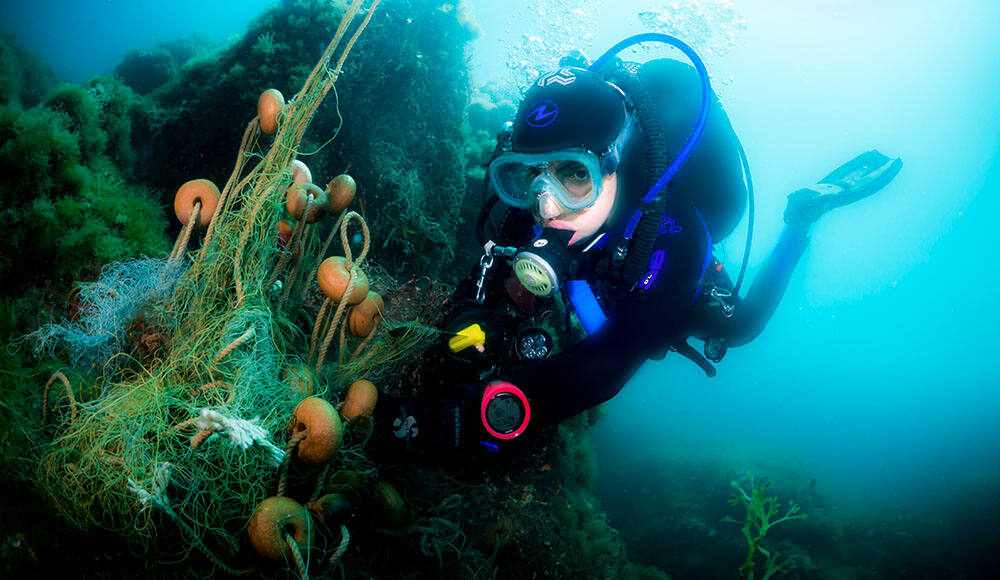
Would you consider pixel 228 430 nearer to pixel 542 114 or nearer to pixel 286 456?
pixel 286 456

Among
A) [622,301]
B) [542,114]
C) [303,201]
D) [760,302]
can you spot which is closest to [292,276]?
[303,201]

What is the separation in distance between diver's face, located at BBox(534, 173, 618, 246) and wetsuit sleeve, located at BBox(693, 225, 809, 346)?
1920mm

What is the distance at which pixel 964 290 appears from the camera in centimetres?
5503

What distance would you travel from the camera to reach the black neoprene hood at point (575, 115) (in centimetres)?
248

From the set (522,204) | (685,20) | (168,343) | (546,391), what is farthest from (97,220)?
(685,20)

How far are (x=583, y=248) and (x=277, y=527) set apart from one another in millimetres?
2304

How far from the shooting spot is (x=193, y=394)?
1.53m

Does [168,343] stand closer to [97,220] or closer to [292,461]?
[292,461]

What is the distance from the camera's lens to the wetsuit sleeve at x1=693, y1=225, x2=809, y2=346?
14.0 ft

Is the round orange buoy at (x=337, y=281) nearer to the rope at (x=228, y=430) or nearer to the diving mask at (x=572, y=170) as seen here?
the rope at (x=228, y=430)

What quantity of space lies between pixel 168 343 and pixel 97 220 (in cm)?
157

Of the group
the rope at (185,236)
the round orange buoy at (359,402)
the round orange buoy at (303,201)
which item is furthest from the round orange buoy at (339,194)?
the round orange buoy at (359,402)

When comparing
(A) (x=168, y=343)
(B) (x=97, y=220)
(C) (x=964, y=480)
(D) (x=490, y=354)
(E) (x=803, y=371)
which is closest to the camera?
(A) (x=168, y=343)

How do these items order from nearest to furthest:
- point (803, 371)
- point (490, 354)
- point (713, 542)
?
point (490, 354), point (713, 542), point (803, 371)
